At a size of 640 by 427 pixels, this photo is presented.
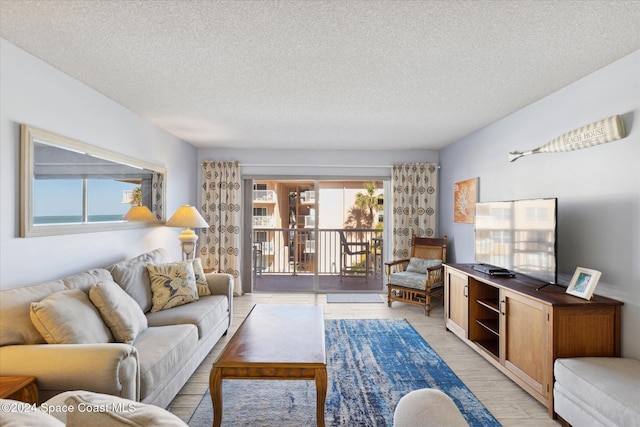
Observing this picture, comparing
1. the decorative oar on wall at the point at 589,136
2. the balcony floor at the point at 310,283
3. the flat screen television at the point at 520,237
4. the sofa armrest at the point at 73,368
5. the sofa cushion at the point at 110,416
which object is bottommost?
the balcony floor at the point at 310,283

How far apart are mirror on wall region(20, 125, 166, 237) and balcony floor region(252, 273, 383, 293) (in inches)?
117

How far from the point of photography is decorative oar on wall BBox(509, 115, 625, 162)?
2.28m

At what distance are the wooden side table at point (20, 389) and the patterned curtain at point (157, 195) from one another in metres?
2.63

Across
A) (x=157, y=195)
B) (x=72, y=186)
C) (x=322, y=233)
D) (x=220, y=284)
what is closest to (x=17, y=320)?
(x=72, y=186)

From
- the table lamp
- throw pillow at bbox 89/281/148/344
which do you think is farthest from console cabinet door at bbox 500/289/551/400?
the table lamp

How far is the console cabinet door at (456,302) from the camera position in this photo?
351 cm

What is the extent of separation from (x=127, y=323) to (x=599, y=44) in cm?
359

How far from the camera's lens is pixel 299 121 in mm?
3949

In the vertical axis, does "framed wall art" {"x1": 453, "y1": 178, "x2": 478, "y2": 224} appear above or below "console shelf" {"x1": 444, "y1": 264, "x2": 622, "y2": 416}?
above

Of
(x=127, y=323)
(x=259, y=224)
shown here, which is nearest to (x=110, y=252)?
(x=127, y=323)

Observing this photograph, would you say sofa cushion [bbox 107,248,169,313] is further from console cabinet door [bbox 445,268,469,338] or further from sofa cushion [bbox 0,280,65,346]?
console cabinet door [bbox 445,268,469,338]

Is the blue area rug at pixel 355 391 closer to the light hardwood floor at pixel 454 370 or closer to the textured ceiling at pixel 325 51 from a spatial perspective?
the light hardwood floor at pixel 454 370

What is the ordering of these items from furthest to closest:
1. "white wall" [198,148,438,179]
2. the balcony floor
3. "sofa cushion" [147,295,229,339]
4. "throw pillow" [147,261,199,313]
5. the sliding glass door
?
the sliding glass door → the balcony floor → "white wall" [198,148,438,179] → "throw pillow" [147,261,199,313] → "sofa cushion" [147,295,229,339]

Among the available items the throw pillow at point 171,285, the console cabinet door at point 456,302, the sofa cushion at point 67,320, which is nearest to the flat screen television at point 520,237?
the console cabinet door at point 456,302
